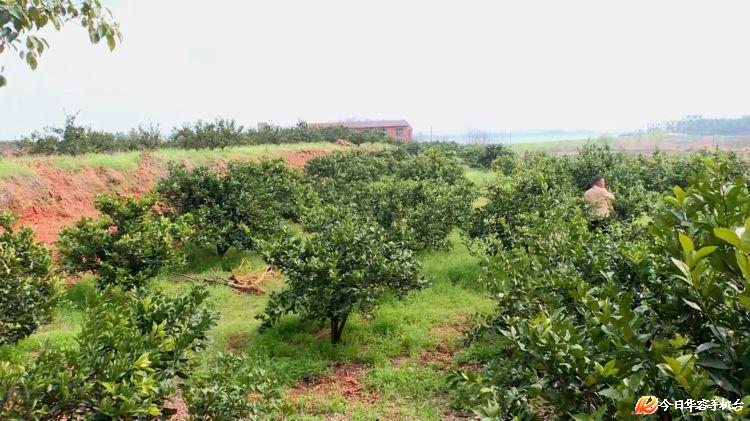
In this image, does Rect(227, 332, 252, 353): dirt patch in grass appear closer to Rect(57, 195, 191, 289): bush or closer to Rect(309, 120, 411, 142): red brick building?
Rect(57, 195, 191, 289): bush

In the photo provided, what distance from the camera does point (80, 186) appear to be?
1365cm

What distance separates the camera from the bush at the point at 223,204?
9.11 metres

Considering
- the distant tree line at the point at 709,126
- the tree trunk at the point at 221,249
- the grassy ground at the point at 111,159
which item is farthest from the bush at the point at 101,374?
the distant tree line at the point at 709,126

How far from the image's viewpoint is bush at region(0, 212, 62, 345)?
4.93 meters

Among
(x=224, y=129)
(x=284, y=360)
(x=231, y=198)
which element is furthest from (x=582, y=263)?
(x=224, y=129)

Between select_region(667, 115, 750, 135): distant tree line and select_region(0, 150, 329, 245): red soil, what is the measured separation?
42177 millimetres

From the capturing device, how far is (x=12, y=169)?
1221 centimetres

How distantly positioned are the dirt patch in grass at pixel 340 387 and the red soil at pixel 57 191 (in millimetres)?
8382

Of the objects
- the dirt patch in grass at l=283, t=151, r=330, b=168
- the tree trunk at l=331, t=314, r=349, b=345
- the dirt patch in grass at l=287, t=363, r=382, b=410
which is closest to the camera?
→ the dirt patch in grass at l=287, t=363, r=382, b=410

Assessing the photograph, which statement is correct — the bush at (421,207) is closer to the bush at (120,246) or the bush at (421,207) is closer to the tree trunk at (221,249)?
the tree trunk at (221,249)

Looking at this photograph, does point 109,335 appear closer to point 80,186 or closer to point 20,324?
point 20,324

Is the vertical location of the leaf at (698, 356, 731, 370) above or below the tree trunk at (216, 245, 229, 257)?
above

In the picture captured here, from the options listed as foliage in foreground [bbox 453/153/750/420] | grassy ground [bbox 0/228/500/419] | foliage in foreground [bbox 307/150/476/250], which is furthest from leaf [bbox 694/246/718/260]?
foliage in foreground [bbox 307/150/476/250]

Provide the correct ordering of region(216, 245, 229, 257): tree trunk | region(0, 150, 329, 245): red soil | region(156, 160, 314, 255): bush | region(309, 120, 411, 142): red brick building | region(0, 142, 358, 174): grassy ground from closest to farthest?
region(156, 160, 314, 255): bush, region(216, 245, 229, 257): tree trunk, region(0, 150, 329, 245): red soil, region(0, 142, 358, 174): grassy ground, region(309, 120, 411, 142): red brick building
